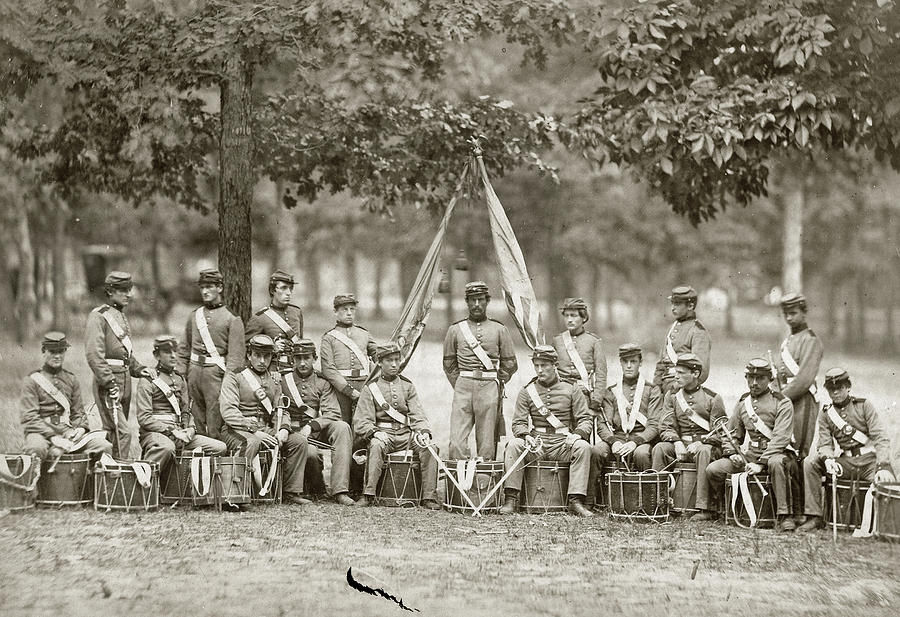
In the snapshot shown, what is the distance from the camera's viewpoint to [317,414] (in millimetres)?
9906

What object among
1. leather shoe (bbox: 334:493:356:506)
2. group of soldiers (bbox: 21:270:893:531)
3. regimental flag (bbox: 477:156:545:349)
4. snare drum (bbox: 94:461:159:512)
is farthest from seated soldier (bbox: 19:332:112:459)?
regimental flag (bbox: 477:156:545:349)

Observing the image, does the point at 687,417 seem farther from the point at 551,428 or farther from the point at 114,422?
the point at 114,422

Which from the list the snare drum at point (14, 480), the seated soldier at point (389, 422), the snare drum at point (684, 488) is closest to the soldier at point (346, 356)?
the seated soldier at point (389, 422)

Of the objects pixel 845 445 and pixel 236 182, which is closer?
pixel 845 445

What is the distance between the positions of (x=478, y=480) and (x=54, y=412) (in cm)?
365

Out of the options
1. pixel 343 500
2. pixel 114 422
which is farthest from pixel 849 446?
pixel 114 422

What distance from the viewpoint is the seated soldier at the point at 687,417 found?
29.5 feet

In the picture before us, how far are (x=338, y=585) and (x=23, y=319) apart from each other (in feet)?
58.4

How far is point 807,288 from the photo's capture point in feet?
88.2

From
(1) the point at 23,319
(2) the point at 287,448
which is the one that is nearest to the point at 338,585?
(2) the point at 287,448

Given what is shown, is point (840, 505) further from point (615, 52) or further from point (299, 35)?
point (299, 35)

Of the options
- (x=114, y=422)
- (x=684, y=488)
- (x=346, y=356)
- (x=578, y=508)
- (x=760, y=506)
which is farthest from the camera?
(x=346, y=356)

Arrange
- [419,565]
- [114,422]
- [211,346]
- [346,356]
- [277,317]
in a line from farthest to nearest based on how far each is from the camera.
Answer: [277,317] → [346,356] → [211,346] → [114,422] → [419,565]

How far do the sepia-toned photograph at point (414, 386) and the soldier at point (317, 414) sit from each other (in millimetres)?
30
